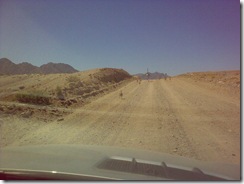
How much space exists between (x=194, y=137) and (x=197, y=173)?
2.97 metres

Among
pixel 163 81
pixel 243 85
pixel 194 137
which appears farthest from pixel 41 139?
pixel 163 81

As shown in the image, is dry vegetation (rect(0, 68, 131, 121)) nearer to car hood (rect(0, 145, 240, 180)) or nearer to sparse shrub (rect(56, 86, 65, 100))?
sparse shrub (rect(56, 86, 65, 100))

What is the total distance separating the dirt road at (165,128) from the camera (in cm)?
503

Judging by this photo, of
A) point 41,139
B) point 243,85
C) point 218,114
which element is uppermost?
point 243,85

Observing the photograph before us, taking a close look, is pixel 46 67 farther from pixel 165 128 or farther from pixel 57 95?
pixel 57 95

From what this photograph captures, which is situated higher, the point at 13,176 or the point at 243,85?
the point at 243,85

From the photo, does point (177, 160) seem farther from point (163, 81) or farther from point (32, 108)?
point (163, 81)

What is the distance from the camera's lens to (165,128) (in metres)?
7.28

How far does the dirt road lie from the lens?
5.03m

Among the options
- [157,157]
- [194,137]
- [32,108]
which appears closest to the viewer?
[157,157]

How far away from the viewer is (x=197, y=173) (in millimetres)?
3473

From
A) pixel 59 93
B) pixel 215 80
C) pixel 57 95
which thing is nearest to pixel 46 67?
pixel 215 80

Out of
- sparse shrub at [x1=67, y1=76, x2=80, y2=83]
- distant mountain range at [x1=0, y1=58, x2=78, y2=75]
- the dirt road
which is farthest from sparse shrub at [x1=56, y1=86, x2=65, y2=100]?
the dirt road

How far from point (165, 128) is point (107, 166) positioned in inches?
149
